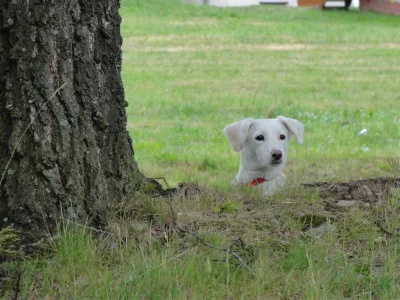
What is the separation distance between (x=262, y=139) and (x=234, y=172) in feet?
7.36

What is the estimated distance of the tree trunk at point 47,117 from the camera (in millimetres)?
3762

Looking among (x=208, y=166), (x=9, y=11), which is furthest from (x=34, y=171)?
(x=208, y=166)

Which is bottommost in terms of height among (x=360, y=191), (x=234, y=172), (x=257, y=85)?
(x=257, y=85)

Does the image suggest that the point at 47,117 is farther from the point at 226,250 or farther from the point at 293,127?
the point at 293,127

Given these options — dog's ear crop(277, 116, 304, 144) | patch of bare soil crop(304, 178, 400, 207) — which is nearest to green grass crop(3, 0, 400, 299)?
patch of bare soil crop(304, 178, 400, 207)

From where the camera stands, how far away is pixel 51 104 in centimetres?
381

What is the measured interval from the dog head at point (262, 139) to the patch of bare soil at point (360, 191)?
0.54m

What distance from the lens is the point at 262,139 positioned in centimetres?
558

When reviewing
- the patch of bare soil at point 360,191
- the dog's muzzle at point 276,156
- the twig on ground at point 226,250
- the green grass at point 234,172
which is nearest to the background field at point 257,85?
the green grass at point 234,172

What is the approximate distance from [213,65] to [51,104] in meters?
14.0

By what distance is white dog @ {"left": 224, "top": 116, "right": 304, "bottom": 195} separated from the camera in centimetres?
552

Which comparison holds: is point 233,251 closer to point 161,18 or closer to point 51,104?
point 51,104

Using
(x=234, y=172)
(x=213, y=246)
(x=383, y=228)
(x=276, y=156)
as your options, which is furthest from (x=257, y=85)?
(x=213, y=246)

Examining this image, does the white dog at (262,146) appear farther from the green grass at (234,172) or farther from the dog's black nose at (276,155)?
the green grass at (234,172)
